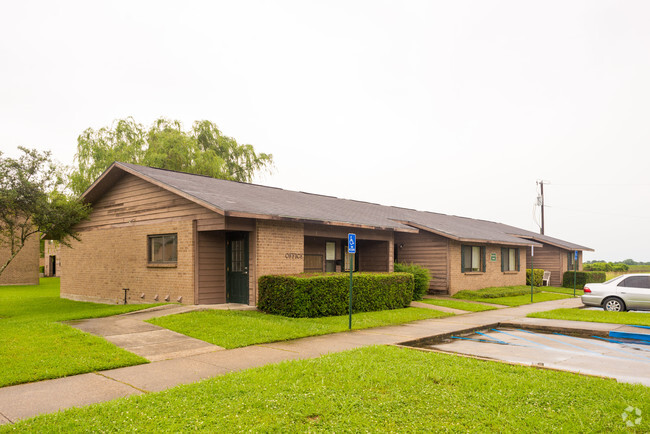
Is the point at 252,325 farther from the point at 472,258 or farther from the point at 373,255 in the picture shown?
A: the point at 472,258

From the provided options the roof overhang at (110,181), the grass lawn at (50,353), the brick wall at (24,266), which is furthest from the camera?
the brick wall at (24,266)

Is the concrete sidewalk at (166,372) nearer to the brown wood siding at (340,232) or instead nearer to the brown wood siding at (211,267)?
the brown wood siding at (211,267)

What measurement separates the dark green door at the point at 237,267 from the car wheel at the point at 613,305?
13.3 metres

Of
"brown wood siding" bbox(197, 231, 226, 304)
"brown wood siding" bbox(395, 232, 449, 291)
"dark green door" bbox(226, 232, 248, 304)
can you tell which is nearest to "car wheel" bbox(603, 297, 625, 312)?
"brown wood siding" bbox(395, 232, 449, 291)

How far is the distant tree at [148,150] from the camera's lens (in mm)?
34281

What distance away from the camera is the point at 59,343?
9.27m

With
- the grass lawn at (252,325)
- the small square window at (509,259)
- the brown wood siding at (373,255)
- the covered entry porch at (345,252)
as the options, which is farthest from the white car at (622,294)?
the small square window at (509,259)

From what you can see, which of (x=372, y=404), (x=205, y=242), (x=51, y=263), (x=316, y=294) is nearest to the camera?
(x=372, y=404)

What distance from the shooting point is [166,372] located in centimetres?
747

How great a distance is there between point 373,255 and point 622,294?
966 cm

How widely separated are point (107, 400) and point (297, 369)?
2664mm

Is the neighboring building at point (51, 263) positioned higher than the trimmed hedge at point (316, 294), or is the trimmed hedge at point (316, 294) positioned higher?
the trimmed hedge at point (316, 294)

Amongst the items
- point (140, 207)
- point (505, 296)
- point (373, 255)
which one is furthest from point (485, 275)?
point (140, 207)

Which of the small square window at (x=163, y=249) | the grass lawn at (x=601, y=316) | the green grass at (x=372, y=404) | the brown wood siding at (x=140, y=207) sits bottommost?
the grass lawn at (x=601, y=316)
